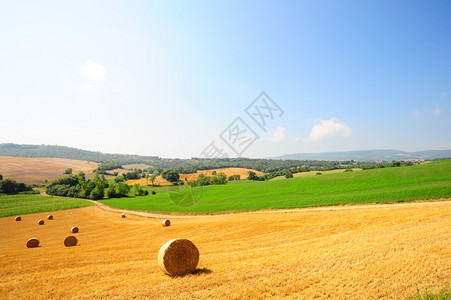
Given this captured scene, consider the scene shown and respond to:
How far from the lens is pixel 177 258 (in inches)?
362

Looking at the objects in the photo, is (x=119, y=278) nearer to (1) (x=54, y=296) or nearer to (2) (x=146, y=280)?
(2) (x=146, y=280)

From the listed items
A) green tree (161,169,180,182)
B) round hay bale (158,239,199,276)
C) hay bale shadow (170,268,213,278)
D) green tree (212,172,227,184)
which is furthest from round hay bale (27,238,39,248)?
green tree (161,169,180,182)

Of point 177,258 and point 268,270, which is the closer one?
point 268,270

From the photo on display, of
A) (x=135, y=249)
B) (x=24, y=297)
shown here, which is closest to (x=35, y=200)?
(x=135, y=249)

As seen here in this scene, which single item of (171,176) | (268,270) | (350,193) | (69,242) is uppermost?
(268,270)

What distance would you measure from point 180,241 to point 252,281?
132 inches

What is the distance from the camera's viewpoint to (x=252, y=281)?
794 centimetres

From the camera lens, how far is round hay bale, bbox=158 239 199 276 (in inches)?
352

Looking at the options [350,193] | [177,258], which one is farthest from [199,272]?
[350,193]

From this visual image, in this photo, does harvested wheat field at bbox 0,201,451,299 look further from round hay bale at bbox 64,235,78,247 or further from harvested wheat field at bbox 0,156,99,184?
harvested wheat field at bbox 0,156,99,184

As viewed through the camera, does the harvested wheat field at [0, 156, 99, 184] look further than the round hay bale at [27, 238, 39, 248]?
Yes

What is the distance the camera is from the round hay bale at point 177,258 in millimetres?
8953

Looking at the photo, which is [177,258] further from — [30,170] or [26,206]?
[30,170]

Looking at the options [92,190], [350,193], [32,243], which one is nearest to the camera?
[32,243]
